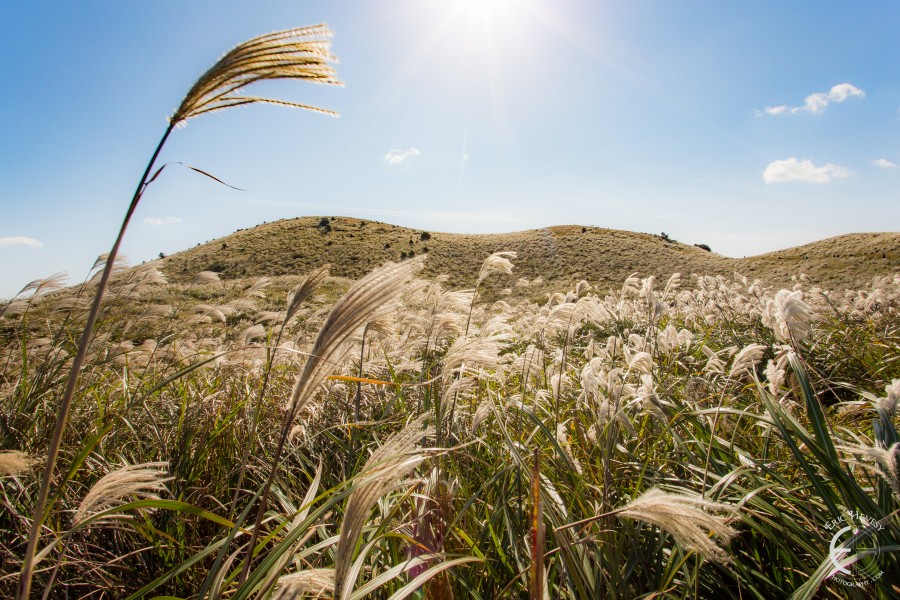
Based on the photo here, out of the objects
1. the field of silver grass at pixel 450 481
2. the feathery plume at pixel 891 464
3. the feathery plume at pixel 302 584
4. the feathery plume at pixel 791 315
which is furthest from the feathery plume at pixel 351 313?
the feathery plume at pixel 791 315

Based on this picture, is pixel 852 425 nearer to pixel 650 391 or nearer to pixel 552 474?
pixel 650 391

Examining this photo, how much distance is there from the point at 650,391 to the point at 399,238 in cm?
6201

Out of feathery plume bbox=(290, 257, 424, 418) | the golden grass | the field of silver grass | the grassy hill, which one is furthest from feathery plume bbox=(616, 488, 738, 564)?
the grassy hill

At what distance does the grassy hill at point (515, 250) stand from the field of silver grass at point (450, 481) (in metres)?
27.9

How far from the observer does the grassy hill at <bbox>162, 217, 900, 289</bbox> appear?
1390 inches

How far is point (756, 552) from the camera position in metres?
1.96

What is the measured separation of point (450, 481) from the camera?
2.31 m

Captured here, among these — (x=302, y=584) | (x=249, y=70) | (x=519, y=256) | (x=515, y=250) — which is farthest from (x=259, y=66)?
(x=515, y=250)

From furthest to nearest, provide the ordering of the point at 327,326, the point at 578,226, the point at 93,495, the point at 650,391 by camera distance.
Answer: the point at 578,226 → the point at 650,391 → the point at 93,495 → the point at 327,326

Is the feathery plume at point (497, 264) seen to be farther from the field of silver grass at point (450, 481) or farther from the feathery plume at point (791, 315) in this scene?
the feathery plume at point (791, 315)

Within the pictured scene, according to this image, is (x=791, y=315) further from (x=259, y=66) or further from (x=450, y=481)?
(x=259, y=66)

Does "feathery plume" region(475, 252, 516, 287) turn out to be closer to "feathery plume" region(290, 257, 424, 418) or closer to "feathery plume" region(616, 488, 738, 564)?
"feathery plume" region(290, 257, 424, 418)

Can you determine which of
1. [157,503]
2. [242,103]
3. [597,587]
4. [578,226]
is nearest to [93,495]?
[157,503]

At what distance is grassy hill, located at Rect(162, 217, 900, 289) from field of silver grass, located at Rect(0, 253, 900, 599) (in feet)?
91.5
